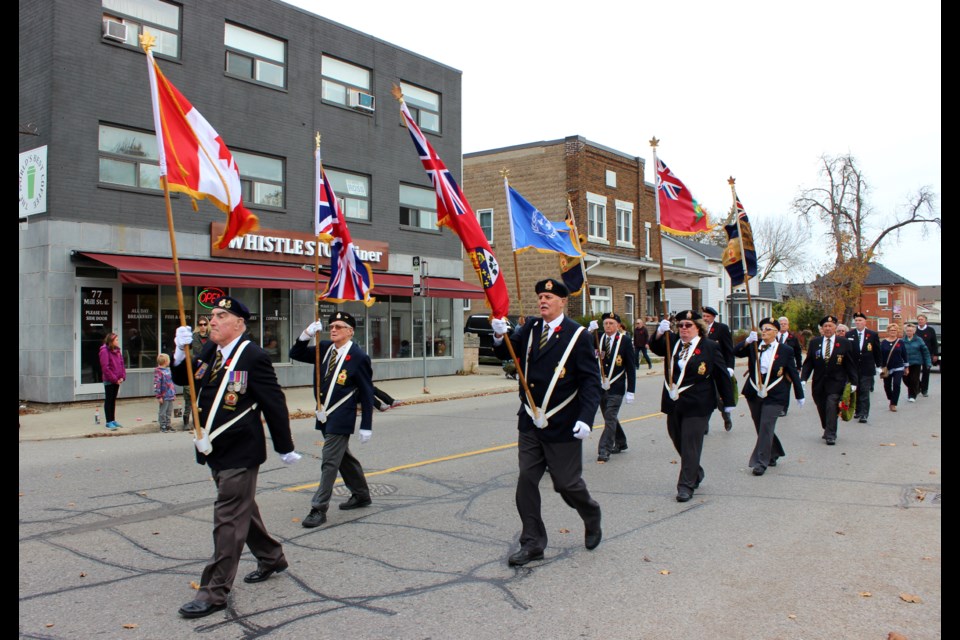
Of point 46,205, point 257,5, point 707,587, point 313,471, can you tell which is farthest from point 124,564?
point 257,5

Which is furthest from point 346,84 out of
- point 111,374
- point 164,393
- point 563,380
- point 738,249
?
point 563,380

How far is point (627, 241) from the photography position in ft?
115

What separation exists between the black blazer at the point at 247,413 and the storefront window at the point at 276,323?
1451 centimetres

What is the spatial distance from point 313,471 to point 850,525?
5.88 m

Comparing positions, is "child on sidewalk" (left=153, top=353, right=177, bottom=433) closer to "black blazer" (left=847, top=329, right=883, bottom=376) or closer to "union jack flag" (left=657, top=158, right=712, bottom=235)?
"union jack flag" (left=657, top=158, right=712, bottom=235)

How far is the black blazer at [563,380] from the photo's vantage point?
18.4 feet

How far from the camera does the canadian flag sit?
6188 mm

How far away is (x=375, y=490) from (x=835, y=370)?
7754mm

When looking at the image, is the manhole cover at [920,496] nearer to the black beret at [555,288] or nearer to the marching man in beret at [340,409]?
the black beret at [555,288]

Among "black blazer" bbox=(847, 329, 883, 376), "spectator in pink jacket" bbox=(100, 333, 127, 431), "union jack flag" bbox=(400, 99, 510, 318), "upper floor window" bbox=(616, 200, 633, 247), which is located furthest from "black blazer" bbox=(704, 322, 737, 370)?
"upper floor window" bbox=(616, 200, 633, 247)

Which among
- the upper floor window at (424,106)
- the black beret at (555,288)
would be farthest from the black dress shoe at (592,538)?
the upper floor window at (424,106)

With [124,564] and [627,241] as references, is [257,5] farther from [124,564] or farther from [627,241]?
[627,241]

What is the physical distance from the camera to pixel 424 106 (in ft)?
78.6

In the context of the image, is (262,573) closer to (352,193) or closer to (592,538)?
(592,538)
